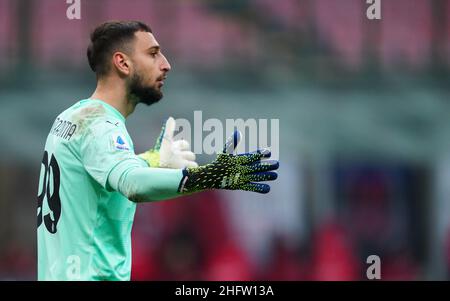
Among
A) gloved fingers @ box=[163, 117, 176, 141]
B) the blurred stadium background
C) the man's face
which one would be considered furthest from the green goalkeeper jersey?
the blurred stadium background

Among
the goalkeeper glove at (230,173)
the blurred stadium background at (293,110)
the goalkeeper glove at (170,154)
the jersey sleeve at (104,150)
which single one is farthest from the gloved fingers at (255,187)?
the blurred stadium background at (293,110)

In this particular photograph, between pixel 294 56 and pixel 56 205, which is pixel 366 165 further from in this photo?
pixel 56 205

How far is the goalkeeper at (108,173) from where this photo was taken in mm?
3676

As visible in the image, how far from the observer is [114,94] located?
417 cm

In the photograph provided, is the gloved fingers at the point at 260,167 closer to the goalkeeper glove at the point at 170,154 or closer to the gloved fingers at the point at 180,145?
the goalkeeper glove at the point at 170,154

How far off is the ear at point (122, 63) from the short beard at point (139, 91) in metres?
0.04

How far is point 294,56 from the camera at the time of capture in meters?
11.0

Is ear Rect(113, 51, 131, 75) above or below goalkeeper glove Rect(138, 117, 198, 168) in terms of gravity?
above

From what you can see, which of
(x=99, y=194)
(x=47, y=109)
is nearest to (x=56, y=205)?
(x=99, y=194)

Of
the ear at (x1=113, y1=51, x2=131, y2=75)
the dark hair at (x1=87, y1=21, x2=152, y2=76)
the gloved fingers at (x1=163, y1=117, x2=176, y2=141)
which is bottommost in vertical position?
the gloved fingers at (x1=163, y1=117, x2=176, y2=141)

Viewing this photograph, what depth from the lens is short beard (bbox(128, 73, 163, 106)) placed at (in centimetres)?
420

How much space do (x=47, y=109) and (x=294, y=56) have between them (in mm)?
2841

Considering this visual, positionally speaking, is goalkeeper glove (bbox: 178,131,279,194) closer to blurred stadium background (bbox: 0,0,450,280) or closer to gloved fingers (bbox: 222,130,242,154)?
gloved fingers (bbox: 222,130,242,154)

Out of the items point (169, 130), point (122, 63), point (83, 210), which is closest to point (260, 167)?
Answer: point (83, 210)
